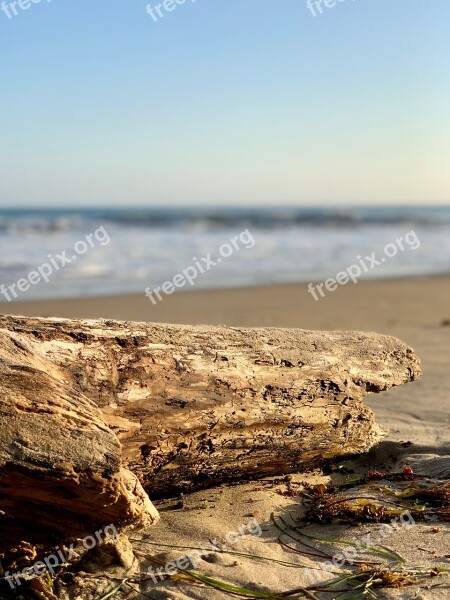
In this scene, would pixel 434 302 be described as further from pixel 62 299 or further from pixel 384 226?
pixel 384 226

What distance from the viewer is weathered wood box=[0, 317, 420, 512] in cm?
283

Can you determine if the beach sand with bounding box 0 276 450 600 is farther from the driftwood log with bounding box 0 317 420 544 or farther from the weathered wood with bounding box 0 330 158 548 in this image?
the weathered wood with bounding box 0 330 158 548

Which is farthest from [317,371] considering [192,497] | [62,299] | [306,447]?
[62,299]

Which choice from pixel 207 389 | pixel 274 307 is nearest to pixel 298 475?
pixel 207 389

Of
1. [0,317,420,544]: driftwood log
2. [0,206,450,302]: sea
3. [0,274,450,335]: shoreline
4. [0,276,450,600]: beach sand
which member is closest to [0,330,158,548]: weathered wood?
[0,317,420,544]: driftwood log

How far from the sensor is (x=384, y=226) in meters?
31.9

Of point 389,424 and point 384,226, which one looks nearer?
point 389,424

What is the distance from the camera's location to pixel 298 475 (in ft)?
11.7

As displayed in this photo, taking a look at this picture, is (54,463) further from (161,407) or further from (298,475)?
(298,475)

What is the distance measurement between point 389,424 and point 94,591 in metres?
2.70

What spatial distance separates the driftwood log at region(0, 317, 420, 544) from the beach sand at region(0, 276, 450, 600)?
18 centimetres

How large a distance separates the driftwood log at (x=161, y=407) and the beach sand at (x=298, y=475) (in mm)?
182

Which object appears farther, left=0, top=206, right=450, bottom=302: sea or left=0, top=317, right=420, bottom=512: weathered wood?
left=0, top=206, right=450, bottom=302: sea

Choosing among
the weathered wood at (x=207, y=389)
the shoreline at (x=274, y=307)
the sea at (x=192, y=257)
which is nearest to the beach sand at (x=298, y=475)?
the shoreline at (x=274, y=307)
